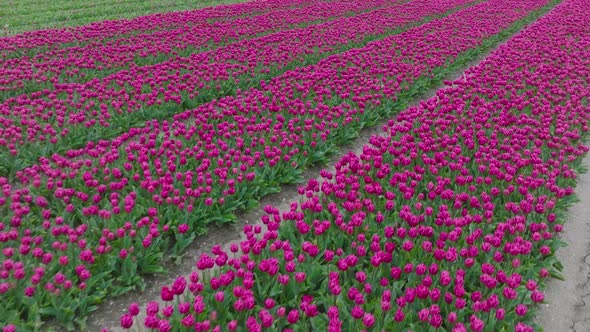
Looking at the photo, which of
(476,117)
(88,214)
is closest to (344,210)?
(88,214)

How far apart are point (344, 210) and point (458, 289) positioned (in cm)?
205

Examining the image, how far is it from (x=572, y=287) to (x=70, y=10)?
25.8 metres

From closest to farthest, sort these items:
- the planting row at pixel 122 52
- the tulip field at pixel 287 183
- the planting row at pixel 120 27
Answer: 1. the tulip field at pixel 287 183
2. the planting row at pixel 122 52
3. the planting row at pixel 120 27

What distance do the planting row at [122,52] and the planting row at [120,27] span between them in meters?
0.57

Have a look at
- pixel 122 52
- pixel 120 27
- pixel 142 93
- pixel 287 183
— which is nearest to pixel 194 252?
pixel 287 183

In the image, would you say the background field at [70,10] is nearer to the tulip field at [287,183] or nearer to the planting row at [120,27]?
the planting row at [120,27]

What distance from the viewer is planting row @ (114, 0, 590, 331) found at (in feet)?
13.0

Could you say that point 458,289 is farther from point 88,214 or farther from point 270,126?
point 270,126

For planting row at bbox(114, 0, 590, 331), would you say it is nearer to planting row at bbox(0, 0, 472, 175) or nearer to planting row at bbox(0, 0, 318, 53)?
planting row at bbox(0, 0, 472, 175)

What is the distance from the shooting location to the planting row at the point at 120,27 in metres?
14.4

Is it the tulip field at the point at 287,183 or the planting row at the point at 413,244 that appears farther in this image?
the tulip field at the point at 287,183

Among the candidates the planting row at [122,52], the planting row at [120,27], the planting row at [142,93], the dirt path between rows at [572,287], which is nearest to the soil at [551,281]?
the dirt path between rows at [572,287]

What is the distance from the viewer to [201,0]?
28453 millimetres

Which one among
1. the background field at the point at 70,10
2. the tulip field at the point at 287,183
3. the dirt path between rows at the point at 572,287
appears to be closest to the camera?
the tulip field at the point at 287,183
